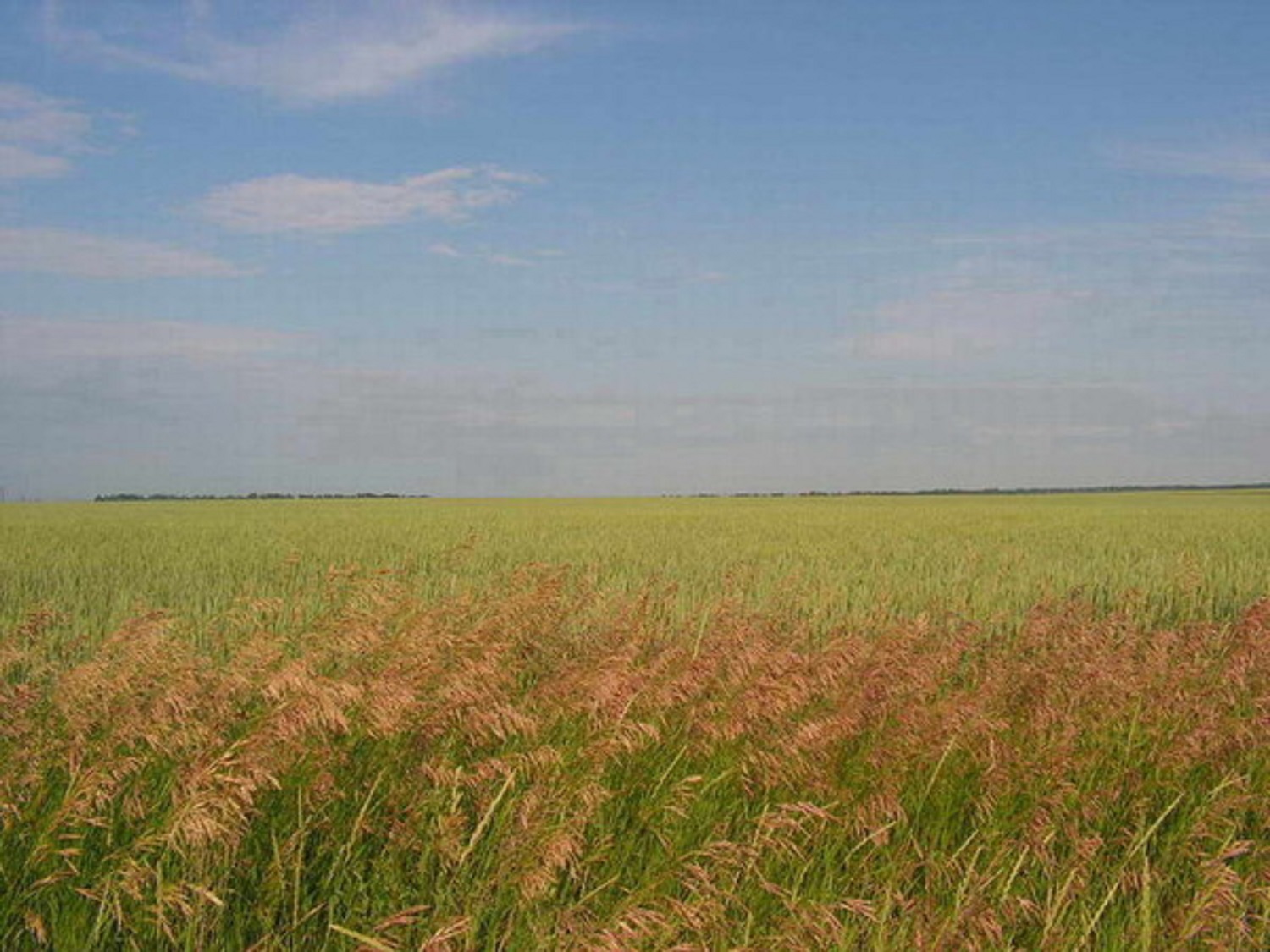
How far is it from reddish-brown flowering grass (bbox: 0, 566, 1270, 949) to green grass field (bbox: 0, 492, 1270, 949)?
0.03 meters

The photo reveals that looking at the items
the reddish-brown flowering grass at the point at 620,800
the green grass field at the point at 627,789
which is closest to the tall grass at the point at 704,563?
the green grass field at the point at 627,789

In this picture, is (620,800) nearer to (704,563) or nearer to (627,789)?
(627,789)

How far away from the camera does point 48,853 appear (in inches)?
150

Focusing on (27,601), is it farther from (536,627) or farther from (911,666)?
(911,666)

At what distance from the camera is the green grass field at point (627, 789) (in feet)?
11.9

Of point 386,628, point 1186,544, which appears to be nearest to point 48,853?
point 386,628

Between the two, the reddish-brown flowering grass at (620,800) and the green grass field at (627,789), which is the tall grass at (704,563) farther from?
the reddish-brown flowering grass at (620,800)

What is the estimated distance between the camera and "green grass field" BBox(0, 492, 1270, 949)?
11.9 ft

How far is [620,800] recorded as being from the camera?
16.1ft

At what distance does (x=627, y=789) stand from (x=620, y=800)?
0.27ft

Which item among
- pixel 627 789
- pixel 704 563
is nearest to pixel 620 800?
pixel 627 789

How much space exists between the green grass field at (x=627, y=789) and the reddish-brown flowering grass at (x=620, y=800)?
0.03 m

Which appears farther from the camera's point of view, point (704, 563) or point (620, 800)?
point (704, 563)

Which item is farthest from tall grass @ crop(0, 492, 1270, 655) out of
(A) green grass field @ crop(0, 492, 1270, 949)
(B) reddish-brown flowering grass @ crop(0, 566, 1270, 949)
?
(B) reddish-brown flowering grass @ crop(0, 566, 1270, 949)
